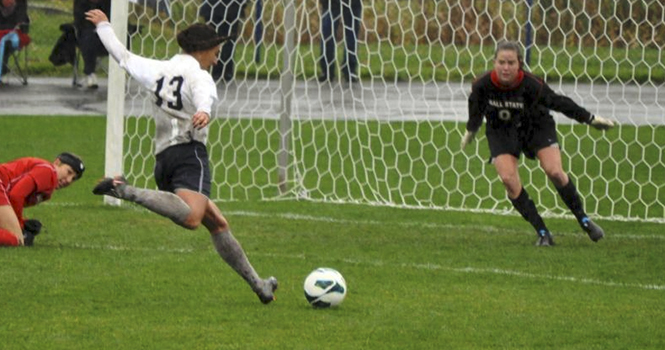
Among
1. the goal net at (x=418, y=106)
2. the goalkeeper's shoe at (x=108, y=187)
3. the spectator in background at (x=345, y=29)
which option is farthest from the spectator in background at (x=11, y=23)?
the goalkeeper's shoe at (x=108, y=187)

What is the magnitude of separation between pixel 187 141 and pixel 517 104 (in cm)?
338

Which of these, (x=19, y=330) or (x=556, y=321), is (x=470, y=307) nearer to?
(x=556, y=321)

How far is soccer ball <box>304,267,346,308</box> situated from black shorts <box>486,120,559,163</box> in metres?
3.22

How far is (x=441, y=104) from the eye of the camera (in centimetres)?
1692

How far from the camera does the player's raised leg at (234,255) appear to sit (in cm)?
835

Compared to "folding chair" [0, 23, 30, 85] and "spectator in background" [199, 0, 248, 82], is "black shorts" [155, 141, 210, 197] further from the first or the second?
"folding chair" [0, 23, 30, 85]

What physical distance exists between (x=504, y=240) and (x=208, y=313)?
3.78 m

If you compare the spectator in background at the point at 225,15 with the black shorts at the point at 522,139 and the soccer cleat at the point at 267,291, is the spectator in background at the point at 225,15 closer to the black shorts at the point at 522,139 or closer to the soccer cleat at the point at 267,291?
the black shorts at the point at 522,139

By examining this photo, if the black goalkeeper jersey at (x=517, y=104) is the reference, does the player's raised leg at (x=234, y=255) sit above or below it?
below

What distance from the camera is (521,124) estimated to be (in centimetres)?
1120

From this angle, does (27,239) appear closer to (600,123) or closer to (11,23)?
(600,123)

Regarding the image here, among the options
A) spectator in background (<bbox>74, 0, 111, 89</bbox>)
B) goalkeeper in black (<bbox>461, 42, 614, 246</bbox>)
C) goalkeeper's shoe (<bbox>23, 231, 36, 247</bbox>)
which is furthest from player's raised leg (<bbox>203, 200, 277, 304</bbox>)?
spectator in background (<bbox>74, 0, 111, 89</bbox>)

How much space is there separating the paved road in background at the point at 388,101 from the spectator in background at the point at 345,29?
34 cm

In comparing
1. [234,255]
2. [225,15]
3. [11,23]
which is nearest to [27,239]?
[234,255]
